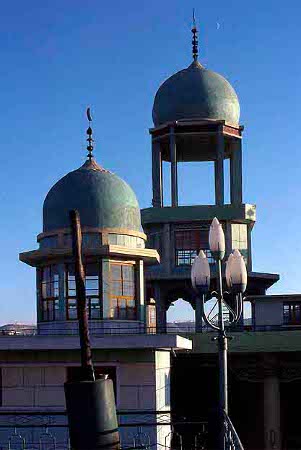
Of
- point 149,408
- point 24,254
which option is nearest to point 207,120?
point 24,254

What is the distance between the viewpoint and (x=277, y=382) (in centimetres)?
2848

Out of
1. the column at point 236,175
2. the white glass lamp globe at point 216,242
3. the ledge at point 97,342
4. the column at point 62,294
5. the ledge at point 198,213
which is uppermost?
the column at point 236,175

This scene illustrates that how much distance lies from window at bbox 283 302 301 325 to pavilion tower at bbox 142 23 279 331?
16.9 ft

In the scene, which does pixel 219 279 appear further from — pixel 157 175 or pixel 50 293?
pixel 157 175

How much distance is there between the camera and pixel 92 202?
23.1 m

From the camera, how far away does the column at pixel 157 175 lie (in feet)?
127

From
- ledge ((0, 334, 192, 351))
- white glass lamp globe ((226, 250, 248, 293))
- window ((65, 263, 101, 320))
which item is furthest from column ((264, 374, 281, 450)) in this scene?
white glass lamp globe ((226, 250, 248, 293))

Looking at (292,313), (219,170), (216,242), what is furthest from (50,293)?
(219,170)

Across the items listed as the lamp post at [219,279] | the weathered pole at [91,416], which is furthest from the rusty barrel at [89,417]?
the lamp post at [219,279]

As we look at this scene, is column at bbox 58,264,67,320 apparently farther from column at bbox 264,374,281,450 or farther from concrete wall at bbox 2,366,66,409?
column at bbox 264,374,281,450

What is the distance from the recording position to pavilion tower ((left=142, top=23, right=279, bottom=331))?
37094 mm

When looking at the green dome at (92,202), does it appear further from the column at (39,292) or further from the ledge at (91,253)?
the column at (39,292)

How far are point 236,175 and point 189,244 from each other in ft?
13.5

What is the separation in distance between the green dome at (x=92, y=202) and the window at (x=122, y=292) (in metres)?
1.31
